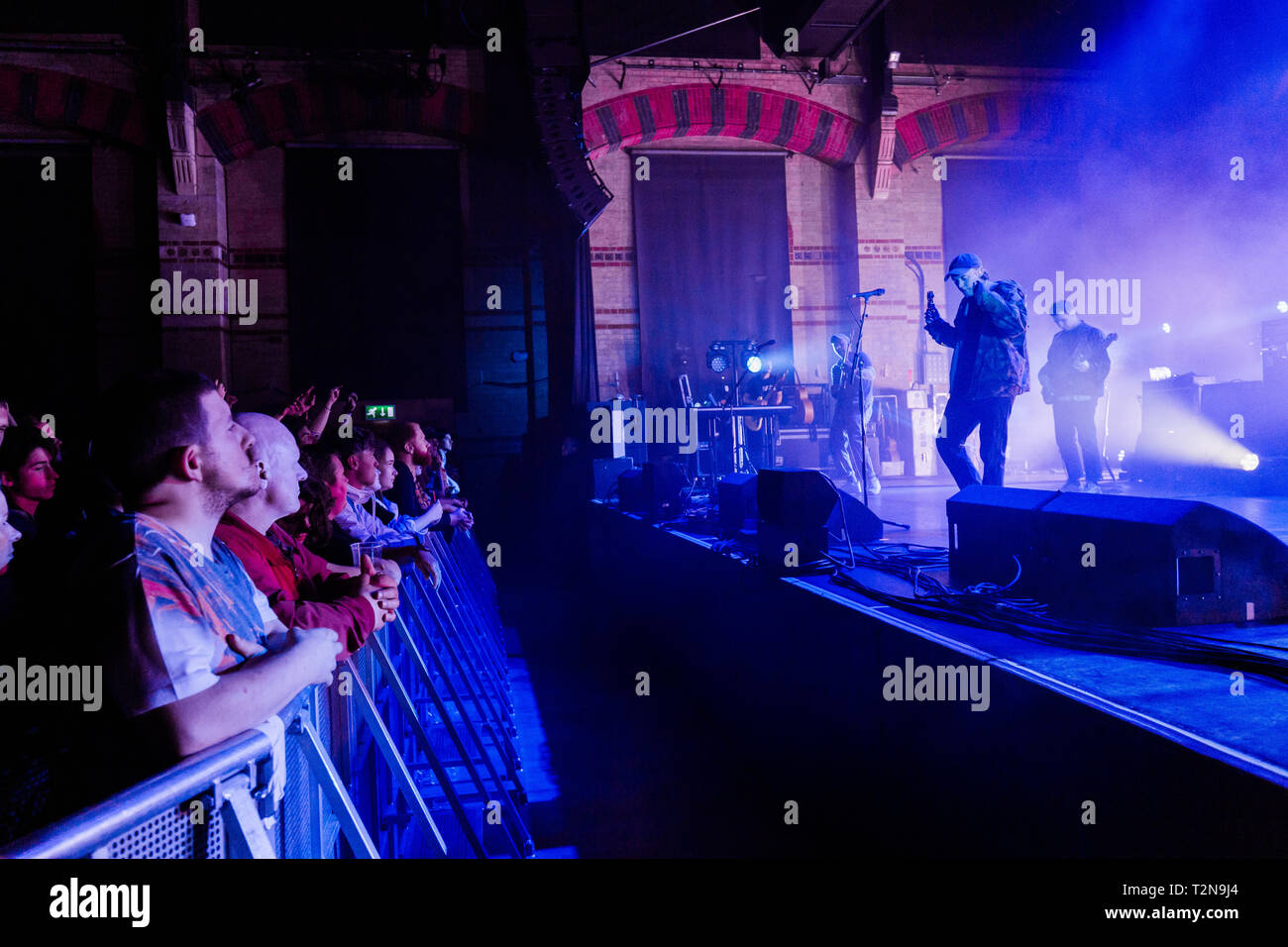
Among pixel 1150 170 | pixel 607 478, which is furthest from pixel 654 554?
pixel 1150 170

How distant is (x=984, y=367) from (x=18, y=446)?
4.62 m

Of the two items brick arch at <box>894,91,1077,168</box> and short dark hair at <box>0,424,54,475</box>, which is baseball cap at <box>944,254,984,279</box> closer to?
short dark hair at <box>0,424,54,475</box>

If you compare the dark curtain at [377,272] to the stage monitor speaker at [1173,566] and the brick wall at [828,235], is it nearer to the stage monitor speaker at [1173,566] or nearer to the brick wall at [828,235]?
the brick wall at [828,235]

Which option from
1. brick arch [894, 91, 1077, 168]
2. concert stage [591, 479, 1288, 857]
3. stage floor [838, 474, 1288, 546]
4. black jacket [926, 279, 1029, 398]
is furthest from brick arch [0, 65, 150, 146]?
black jacket [926, 279, 1029, 398]

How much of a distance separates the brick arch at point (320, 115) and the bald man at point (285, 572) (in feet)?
28.9

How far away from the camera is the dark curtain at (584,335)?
916cm

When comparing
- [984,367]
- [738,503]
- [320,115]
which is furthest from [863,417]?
[320,115]

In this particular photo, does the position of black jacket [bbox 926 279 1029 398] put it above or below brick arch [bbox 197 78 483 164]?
below

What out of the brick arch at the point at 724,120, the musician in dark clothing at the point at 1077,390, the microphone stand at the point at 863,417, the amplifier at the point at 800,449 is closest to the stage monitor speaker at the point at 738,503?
the microphone stand at the point at 863,417

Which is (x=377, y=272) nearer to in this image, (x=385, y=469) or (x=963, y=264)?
(x=385, y=469)

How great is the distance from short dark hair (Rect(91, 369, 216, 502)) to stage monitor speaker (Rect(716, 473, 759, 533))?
3039 millimetres

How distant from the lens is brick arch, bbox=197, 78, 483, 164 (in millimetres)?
9312
